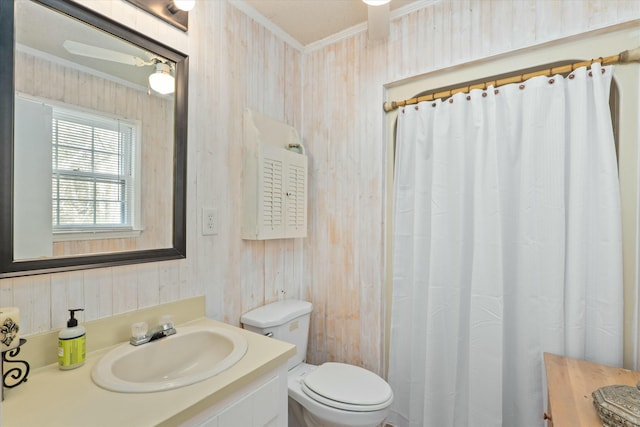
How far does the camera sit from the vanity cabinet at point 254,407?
3.21 ft

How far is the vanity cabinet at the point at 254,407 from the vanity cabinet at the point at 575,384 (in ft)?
2.83

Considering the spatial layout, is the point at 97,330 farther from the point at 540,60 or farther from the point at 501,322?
the point at 540,60

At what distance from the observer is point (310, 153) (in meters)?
2.18

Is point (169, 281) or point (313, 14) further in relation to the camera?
point (313, 14)

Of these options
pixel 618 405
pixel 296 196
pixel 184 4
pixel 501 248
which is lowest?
pixel 618 405

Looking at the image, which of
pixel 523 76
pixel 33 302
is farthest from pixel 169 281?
pixel 523 76

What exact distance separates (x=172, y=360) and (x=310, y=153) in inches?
55.5

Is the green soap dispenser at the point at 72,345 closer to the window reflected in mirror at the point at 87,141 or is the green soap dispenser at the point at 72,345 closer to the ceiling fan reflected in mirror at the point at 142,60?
the window reflected in mirror at the point at 87,141

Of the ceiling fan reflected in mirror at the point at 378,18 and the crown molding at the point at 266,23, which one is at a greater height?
the crown molding at the point at 266,23

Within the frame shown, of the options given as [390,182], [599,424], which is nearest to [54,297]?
[390,182]

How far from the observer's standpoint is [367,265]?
77.0 inches

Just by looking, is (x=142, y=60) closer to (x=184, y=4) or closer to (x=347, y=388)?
(x=184, y=4)

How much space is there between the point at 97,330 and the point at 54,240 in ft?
1.17

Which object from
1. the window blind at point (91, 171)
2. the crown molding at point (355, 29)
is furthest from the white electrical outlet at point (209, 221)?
the crown molding at point (355, 29)
